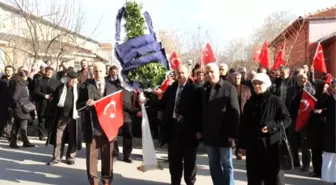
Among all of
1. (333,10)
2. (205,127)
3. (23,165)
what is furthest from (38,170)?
(333,10)

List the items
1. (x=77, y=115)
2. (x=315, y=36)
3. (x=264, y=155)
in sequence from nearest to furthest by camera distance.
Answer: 1. (x=264, y=155)
2. (x=77, y=115)
3. (x=315, y=36)

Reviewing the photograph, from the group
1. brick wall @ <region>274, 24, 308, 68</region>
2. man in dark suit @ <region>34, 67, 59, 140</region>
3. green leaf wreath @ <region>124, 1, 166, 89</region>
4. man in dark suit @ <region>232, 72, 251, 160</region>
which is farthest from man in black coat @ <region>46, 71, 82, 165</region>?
brick wall @ <region>274, 24, 308, 68</region>

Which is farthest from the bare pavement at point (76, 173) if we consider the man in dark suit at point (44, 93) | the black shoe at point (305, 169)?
the man in dark suit at point (44, 93)

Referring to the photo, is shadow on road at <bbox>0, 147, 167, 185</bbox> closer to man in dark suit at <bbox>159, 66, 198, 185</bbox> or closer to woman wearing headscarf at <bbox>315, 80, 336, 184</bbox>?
man in dark suit at <bbox>159, 66, 198, 185</bbox>

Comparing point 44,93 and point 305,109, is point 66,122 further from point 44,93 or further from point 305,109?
point 305,109

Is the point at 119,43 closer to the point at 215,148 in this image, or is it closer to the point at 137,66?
the point at 137,66

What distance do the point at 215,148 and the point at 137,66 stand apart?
258 cm

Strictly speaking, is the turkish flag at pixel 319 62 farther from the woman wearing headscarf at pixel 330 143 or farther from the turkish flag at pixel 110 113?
the turkish flag at pixel 110 113

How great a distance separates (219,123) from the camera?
19.7 feet

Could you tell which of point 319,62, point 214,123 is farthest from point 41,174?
point 319,62

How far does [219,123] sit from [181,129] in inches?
32.8

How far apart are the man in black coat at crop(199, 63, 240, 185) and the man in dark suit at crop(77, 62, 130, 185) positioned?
164cm

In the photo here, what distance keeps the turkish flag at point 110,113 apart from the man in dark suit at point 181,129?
2.55 ft

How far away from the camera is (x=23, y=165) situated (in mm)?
8516
